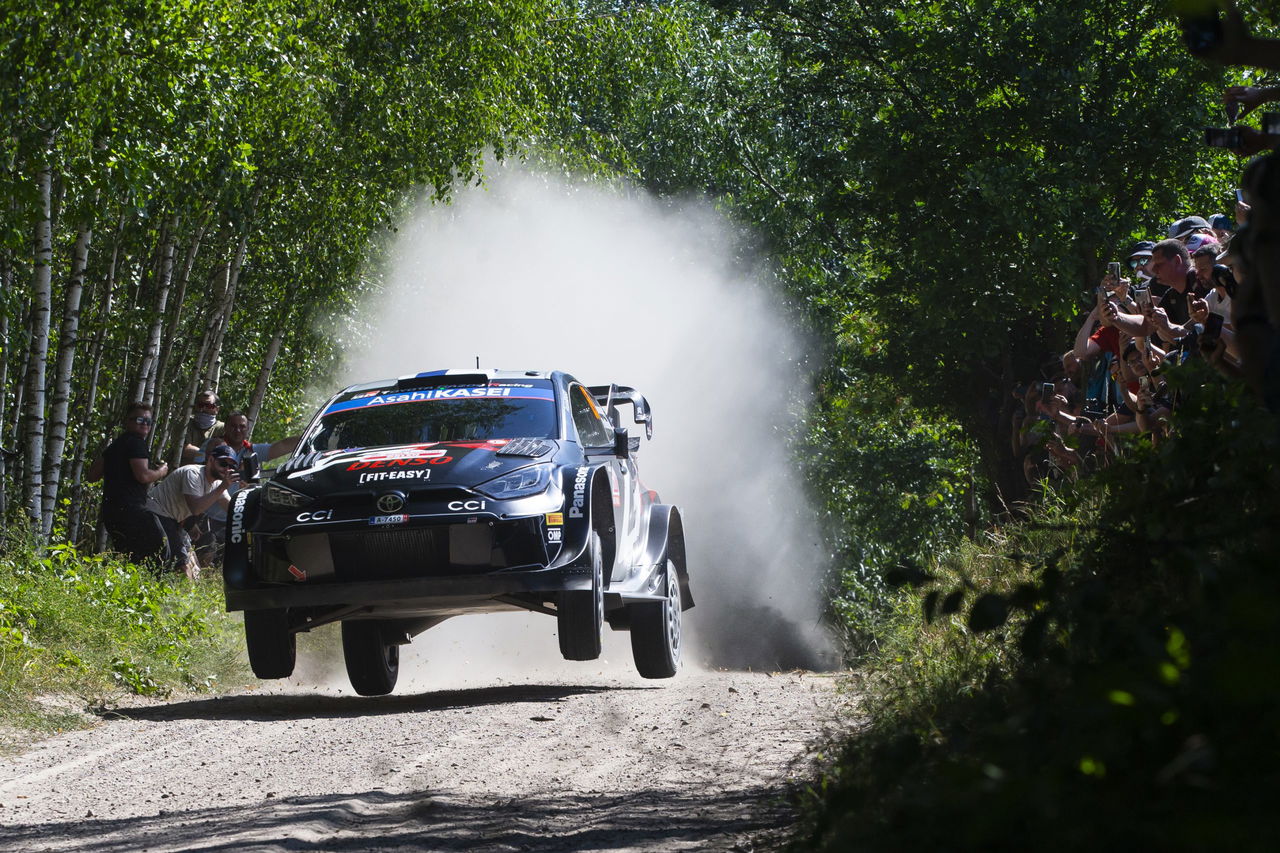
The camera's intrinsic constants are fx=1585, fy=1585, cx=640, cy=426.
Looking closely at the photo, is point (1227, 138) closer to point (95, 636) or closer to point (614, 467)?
point (614, 467)

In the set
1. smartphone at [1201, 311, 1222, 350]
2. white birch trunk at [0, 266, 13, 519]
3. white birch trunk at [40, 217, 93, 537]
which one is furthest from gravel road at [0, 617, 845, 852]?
white birch trunk at [40, 217, 93, 537]

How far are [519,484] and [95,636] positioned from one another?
3.63 m

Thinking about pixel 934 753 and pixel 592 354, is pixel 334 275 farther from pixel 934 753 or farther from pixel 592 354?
pixel 934 753

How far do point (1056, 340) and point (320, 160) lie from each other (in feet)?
26.5

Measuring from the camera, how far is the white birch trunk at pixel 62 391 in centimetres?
1336

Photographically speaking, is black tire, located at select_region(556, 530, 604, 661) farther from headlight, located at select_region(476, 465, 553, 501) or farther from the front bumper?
headlight, located at select_region(476, 465, 553, 501)

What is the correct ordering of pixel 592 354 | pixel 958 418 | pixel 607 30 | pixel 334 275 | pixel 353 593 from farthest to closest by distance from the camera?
pixel 592 354 < pixel 607 30 < pixel 334 275 < pixel 958 418 < pixel 353 593

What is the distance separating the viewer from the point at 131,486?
13289 mm

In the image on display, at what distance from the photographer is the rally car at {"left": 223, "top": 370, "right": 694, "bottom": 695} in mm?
9242

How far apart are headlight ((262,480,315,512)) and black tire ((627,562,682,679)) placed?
2.52m

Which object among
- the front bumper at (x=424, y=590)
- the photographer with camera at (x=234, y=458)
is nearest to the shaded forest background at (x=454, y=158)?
the photographer with camera at (x=234, y=458)

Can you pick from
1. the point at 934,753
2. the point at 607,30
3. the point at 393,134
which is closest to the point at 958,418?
the point at 393,134

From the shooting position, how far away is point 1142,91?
15.4 metres

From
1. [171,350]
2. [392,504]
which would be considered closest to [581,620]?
[392,504]
